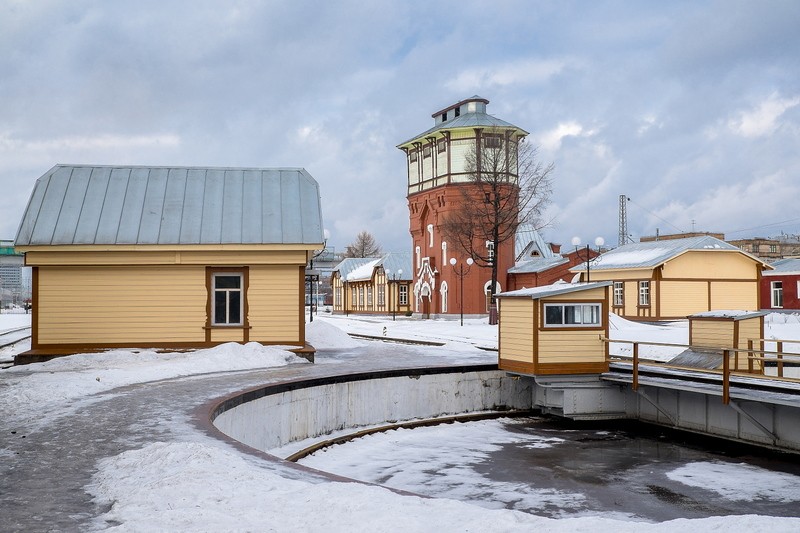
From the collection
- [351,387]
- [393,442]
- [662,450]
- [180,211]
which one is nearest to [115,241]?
[180,211]

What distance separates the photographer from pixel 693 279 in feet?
143

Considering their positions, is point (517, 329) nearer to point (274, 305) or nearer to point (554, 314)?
point (554, 314)

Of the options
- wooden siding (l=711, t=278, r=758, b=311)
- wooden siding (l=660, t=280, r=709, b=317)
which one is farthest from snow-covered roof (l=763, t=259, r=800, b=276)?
wooden siding (l=660, t=280, r=709, b=317)

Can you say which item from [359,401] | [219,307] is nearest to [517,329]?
[359,401]

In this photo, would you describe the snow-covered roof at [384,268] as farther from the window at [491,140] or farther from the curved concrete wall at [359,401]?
the curved concrete wall at [359,401]

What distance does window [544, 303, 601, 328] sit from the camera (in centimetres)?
1903

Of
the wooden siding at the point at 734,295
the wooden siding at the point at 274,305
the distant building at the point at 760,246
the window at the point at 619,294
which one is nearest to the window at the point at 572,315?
the wooden siding at the point at 274,305

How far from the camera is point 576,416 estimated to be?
19.4m

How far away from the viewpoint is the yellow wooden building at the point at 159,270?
2167 centimetres

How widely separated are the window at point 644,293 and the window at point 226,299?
2864 centimetres

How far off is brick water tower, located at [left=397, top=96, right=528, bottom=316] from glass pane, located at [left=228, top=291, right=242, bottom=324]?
29.9 meters

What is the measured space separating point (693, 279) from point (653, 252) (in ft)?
9.43

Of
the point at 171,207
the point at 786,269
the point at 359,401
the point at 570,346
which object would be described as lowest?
the point at 359,401

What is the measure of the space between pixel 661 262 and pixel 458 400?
84.8 feet
